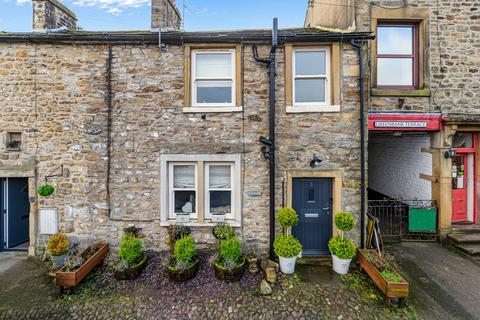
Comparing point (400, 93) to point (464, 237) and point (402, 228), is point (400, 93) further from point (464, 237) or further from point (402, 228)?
point (464, 237)

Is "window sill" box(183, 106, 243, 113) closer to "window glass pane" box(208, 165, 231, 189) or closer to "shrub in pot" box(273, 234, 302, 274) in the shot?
"window glass pane" box(208, 165, 231, 189)

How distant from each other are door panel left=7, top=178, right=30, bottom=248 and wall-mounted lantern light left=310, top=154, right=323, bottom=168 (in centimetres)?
854

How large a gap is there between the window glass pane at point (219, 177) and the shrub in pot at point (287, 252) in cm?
213

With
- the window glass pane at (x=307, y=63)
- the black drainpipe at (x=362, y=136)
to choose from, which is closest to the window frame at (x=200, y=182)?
the window glass pane at (x=307, y=63)

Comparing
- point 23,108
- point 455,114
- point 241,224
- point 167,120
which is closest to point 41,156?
point 23,108

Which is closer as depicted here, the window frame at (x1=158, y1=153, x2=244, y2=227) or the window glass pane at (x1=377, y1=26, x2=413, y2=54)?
the window frame at (x1=158, y1=153, x2=244, y2=227)

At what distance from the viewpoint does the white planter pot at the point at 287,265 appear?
571cm

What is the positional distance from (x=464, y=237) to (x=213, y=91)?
338 inches

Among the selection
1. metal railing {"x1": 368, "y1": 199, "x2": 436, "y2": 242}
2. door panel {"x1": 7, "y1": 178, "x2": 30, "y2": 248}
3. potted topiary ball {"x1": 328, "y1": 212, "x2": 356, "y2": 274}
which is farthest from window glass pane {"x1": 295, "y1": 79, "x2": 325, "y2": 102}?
door panel {"x1": 7, "y1": 178, "x2": 30, "y2": 248}

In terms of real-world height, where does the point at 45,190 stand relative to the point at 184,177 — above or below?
below

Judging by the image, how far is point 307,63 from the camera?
6691mm

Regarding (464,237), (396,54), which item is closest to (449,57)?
(396,54)

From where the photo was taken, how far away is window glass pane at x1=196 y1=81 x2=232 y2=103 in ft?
22.0

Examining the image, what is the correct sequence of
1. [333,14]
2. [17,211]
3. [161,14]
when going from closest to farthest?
1. [161,14]
2. [17,211]
3. [333,14]
